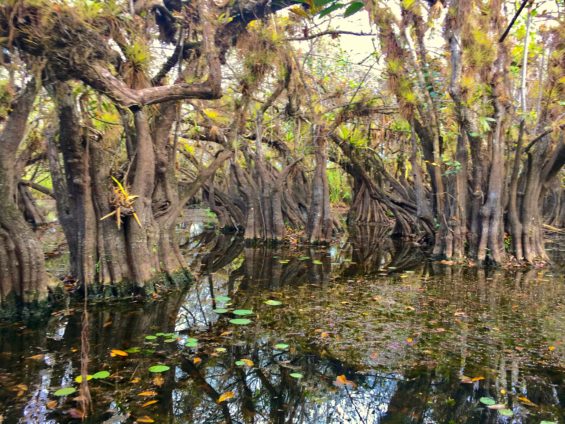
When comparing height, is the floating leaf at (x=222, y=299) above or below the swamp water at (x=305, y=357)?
above

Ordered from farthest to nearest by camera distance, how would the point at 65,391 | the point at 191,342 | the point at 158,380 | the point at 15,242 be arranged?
the point at 15,242 → the point at 191,342 → the point at 158,380 → the point at 65,391

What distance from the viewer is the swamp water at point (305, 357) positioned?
3.21 meters

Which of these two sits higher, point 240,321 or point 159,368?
point 240,321

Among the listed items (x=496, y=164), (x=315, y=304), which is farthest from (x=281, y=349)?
(x=496, y=164)

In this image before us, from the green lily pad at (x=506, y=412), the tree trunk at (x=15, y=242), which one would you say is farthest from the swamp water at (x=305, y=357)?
the tree trunk at (x=15, y=242)

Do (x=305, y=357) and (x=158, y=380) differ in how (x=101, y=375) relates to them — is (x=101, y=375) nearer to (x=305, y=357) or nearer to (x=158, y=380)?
(x=158, y=380)

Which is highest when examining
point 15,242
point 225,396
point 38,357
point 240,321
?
point 15,242

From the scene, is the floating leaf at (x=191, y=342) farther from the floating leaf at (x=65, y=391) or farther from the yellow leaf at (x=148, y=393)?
the floating leaf at (x=65, y=391)

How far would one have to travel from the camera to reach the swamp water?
10.5 ft

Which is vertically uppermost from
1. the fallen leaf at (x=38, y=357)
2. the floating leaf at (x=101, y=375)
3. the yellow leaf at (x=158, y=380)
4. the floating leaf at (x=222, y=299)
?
the floating leaf at (x=222, y=299)

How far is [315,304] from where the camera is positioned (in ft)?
20.1

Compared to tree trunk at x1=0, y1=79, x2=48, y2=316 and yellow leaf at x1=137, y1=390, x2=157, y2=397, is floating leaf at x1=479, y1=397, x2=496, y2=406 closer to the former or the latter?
yellow leaf at x1=137, y1=390, x2=157, y2=397

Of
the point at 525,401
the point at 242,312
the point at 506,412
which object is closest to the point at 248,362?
the point at 242,312

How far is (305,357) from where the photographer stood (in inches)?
165
